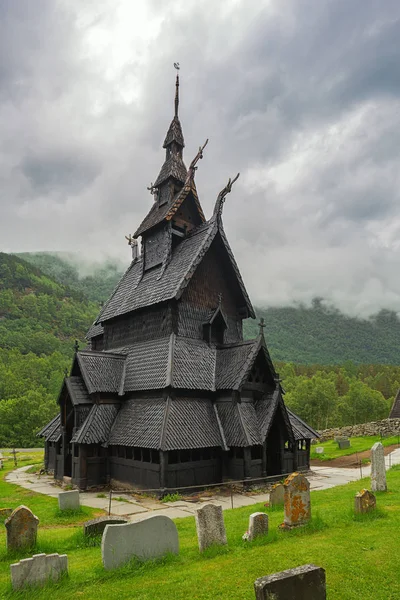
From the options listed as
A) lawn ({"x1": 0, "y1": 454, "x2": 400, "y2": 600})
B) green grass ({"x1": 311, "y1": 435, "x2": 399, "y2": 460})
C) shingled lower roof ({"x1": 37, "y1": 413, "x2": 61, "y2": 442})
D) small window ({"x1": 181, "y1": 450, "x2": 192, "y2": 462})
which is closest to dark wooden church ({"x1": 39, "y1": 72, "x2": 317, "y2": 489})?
small window ({"x1": 181, "y1": 450, "x2": 192, "y2": 462})

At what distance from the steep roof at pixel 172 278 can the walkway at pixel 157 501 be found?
9.48 metres

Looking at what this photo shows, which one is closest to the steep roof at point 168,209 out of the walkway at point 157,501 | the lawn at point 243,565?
the walkway at point 157,501

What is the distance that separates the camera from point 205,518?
28.7ft

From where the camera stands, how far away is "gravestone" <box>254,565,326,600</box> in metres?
5.38

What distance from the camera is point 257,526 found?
358 inches

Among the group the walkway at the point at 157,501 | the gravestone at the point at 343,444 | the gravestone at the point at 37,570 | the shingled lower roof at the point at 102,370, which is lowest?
the gravestone at the point at 343,444

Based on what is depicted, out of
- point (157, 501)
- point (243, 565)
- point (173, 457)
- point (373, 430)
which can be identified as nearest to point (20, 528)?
point (243, 565)

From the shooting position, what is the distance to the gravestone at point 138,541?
7785 millimetres

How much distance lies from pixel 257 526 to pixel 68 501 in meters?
8.55

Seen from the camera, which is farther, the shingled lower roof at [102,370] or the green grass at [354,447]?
the green grass at [354,447]

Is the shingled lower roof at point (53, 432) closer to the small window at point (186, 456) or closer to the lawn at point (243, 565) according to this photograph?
the small window at point (186, 456)

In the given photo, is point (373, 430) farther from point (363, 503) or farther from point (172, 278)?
point (363, 503)

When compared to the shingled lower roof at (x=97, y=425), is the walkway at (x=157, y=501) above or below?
below

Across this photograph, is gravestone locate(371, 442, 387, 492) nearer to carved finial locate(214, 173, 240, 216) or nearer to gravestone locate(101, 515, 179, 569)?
gravestone locate(101, 515, 179, 569)
